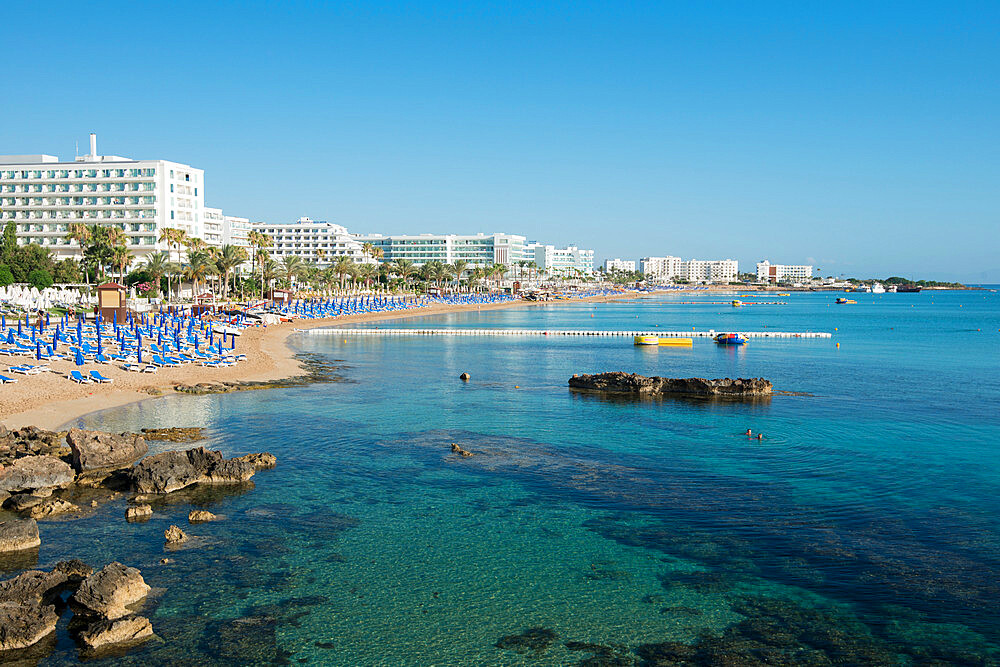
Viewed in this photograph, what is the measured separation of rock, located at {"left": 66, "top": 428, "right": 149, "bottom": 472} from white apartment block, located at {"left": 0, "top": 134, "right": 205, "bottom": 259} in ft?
325

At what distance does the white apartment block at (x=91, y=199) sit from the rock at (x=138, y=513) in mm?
104225

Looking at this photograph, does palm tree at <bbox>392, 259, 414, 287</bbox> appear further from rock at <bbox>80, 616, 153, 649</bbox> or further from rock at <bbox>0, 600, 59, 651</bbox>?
rock at <bbox>80, 616, 153, 649</bbox>

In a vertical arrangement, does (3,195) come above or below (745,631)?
above

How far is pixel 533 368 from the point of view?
4784cm

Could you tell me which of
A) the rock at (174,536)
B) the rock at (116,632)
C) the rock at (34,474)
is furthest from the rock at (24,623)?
the rock at (34,474)

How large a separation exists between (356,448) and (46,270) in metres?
72.9

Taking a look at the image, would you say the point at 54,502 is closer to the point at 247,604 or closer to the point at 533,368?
→ the point at 247,604

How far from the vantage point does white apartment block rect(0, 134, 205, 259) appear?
112875 mm

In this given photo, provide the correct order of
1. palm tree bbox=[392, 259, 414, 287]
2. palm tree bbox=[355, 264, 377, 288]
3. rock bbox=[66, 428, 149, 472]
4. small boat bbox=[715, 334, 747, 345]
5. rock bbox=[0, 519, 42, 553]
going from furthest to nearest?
palm tree bbox=[392, 259, 414, 287]
palm tree bbox=[355, 264, 377, 288]
small boat bbox=[715, 334, 747, 345]
rock bbox=[66, 428, 149, 472]
rock bbox=[0, 519, 42, 553]

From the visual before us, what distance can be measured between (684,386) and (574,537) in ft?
70.9

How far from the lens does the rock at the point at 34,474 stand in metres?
18.4

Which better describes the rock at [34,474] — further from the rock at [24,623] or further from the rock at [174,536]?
the rock at [24,623]

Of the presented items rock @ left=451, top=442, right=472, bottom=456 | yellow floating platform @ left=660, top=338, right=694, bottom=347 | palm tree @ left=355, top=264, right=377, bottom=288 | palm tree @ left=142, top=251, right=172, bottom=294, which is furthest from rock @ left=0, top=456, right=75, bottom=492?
palm tree @ left=355, top=264, right=377, bottom=288

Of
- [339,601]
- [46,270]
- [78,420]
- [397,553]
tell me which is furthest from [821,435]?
[46,270]
